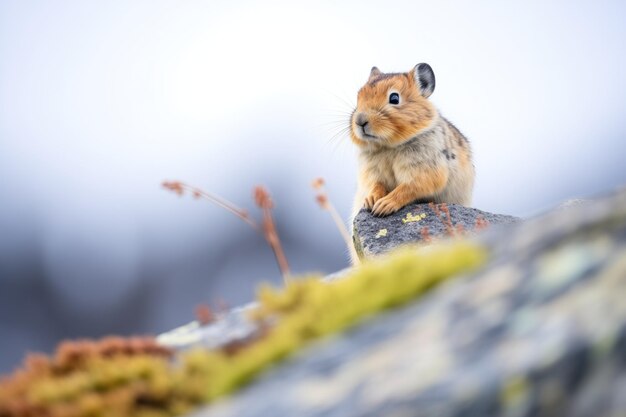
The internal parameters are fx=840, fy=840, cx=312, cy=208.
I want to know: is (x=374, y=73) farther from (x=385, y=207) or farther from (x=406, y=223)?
(x=406, y=223)

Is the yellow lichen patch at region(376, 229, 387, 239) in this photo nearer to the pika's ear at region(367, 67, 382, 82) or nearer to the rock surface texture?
the pika's ear at region(367, 67, 382, 82)

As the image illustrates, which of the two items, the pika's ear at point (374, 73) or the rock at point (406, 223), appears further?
the pika's ear at point (374, 73)

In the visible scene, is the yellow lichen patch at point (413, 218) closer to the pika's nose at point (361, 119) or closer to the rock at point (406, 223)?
the rock at point (406, 223)

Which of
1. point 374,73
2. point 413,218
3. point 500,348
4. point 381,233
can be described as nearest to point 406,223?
point 413,218

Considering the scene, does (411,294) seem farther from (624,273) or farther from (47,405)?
(47,405)

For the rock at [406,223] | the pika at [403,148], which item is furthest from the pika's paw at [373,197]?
the rock at [406,223]

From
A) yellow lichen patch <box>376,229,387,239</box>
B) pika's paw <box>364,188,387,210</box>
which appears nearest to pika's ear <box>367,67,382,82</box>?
pika's paw <box>364,188,387,210</box>

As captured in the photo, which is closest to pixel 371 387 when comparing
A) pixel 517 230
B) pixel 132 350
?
pixel 517 230
